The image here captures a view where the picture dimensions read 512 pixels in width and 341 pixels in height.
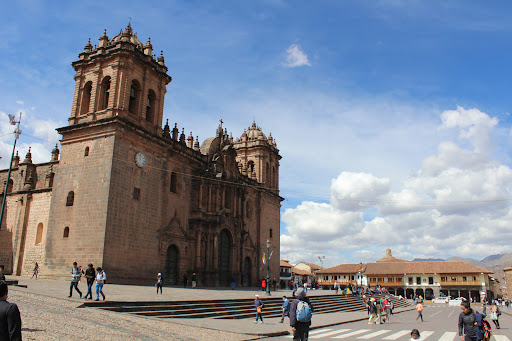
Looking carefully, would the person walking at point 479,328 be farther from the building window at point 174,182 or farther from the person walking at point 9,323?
the building window at point 174,182

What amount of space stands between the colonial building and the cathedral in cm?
3694

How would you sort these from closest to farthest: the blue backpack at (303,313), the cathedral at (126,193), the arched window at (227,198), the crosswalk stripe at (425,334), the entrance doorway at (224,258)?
the blue backpack at (303,313)
the crosswalk stripe at (425,334)
the cathedral at (126,193)
the entrance doorway at (224,258)
the arched window at (227,198)

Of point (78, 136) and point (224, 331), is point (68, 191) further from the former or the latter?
point (224, 331)

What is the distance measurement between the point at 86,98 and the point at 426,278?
60.4 meters

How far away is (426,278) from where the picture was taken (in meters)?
67.9

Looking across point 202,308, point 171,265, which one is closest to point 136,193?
point 171,265

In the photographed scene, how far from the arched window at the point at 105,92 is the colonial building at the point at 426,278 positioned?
157 ft

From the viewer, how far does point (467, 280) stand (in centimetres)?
6469

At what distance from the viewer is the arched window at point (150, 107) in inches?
1178

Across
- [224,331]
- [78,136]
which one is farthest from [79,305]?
[78,136]

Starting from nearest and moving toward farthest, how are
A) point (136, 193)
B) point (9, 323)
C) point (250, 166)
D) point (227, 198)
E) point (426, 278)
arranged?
point (9, 323), point (136, 193), point (227, 198), point (250, 166), point (426, 278)

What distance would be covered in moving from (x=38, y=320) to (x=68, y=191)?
17114 millimetres

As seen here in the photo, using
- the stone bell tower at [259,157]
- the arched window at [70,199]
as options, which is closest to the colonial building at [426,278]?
the stone bell tower at [259,157]

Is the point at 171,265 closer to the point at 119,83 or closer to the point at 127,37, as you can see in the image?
the point at 119,83
